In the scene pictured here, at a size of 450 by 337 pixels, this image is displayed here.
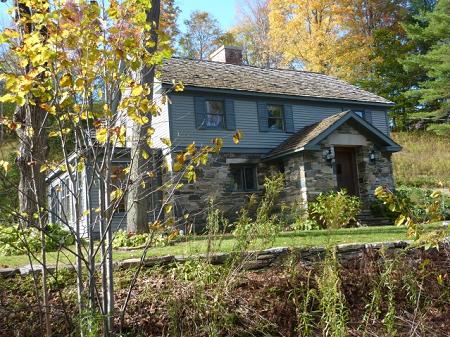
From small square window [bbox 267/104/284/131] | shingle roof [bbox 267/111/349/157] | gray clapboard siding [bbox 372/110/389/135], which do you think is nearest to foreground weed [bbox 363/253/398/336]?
shingle roof [bbox 267/111/349/157]

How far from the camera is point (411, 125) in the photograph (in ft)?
99.5

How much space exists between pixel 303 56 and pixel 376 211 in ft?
43.8

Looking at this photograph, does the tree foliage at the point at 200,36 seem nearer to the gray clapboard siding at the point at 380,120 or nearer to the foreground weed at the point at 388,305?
the gray clapboard siding at the point at 380,120

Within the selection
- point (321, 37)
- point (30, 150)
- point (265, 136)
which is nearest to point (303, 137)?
point (265, 136)

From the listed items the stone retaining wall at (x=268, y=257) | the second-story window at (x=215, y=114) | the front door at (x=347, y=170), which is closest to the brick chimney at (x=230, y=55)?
the second-story window at (x=215, y=114)

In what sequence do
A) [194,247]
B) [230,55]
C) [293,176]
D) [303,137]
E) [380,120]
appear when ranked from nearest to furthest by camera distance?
[194,247], [293,176], [303,137], [380,120], [230,55]

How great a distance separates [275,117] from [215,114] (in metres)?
2.44

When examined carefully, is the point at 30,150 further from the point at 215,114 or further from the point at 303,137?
the point at 303,137

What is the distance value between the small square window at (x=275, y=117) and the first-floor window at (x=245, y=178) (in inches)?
69.2

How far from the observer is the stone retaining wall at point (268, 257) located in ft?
15.2

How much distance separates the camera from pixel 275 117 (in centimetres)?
1653

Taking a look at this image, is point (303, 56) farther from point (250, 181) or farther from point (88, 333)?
point (88, 333)

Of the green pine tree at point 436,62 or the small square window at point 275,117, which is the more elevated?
the green pine tree at point 436,62

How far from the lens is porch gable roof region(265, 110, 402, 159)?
14258mm
